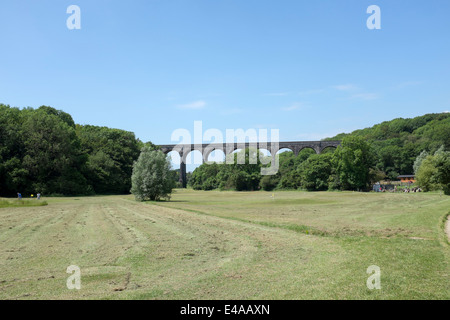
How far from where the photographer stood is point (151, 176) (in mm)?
49906

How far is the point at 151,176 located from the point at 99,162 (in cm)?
3711

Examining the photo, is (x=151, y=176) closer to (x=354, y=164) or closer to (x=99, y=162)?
(x=99, y=162)

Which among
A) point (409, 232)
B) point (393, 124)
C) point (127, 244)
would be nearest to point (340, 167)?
point (409, 232)

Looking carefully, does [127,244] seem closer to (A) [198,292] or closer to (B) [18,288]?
(B) [18,288]

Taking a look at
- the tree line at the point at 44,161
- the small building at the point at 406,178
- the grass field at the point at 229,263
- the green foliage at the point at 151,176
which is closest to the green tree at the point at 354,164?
the small building at the point at 406,178

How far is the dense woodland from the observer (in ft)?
215

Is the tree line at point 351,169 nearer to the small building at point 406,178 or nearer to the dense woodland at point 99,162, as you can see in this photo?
the dense woodland at point 99,162

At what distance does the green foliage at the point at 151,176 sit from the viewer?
5028 cm

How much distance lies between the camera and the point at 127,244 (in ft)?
45.1

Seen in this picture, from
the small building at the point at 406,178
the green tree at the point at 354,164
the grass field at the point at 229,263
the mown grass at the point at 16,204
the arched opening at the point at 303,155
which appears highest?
the arched opening at the point at 303,155

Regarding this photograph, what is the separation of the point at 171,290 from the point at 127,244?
656cm

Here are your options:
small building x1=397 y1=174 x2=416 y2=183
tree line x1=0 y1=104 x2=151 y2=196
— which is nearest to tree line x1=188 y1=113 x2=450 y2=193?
small building x1=397 y1=174 x2=416 y2=183

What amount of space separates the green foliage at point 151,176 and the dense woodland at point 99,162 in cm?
268

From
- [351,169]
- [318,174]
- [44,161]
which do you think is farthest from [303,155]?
[44,161]
